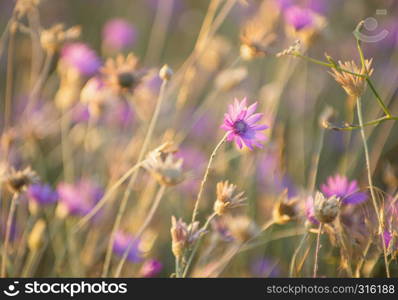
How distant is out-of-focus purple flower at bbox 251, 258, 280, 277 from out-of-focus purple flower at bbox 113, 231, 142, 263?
0.25 meters

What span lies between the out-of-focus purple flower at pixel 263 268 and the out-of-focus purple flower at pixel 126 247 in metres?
0.25

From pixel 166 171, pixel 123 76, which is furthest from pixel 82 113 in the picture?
pixel 166 171

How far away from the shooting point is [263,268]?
3.85 feet

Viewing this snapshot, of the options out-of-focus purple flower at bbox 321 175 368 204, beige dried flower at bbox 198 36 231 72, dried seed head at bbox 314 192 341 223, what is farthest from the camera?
beige dried flower at bbox 198 36 231 72

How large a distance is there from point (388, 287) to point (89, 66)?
811 millimetres

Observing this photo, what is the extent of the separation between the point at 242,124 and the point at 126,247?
42cm

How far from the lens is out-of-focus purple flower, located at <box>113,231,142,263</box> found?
1.02 meters

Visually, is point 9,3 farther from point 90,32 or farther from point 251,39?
point 251,39

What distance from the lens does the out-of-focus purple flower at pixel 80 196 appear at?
42.6 inches

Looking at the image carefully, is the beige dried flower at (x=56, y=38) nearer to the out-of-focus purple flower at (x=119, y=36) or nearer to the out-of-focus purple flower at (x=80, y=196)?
the out-of-focus purple flower at (x=80, y=196)

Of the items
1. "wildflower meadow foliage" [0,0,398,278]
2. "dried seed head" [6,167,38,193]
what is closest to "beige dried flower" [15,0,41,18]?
"wildflower meadow foliage" [0,0,398,278]

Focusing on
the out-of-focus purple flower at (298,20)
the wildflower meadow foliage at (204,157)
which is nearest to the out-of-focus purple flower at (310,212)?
the wildflower meadow foliage at (204,157)

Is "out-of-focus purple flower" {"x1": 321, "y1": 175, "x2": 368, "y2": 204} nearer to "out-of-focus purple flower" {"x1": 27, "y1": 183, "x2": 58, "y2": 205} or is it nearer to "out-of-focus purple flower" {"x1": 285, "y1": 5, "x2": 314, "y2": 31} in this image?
"out-of-focus purple flower" {"x1": 285, "y1": 5, "x2": 314, "y2": 31}

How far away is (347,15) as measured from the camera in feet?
6.51
